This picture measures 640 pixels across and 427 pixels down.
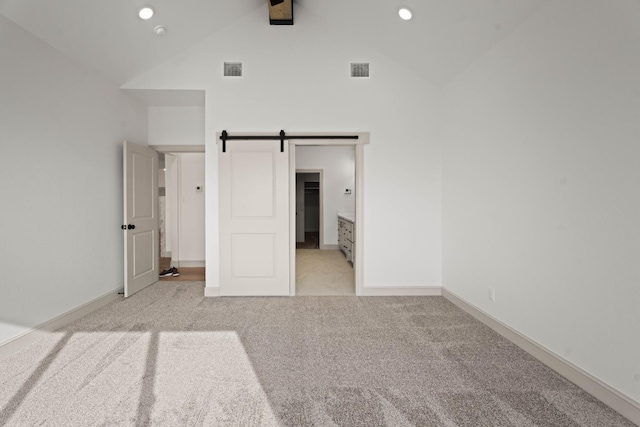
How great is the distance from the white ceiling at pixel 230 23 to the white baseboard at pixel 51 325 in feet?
8.61

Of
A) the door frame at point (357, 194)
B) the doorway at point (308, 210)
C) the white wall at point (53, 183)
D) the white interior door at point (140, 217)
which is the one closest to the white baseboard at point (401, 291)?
the door frame at point (357, 194)

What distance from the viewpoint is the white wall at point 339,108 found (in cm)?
435

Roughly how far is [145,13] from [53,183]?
6.36 ft

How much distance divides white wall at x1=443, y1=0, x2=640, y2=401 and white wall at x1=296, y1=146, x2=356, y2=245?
5301mm

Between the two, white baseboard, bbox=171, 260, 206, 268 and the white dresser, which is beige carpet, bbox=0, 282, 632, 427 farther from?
white baseboard, bbox=171, 260, 206, 268

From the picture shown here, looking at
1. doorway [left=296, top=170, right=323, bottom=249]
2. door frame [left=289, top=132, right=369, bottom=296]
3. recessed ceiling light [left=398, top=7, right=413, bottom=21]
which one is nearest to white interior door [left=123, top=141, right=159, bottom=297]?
door frame [left=289, top=132, right=369, bottom=296]

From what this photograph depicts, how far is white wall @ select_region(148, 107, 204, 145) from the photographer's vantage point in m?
4.99

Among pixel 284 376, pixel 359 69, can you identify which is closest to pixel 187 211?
pixel 359 69

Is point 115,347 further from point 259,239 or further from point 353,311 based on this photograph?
point 353,311

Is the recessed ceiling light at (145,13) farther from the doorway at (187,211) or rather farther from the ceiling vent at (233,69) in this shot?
the doorway at (187,211)

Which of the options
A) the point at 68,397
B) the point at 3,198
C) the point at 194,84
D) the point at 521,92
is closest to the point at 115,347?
the point at 68,397

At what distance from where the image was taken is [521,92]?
283 cm

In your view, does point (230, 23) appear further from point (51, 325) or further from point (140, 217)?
point (51, 325)

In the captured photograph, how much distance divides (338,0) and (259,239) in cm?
303
